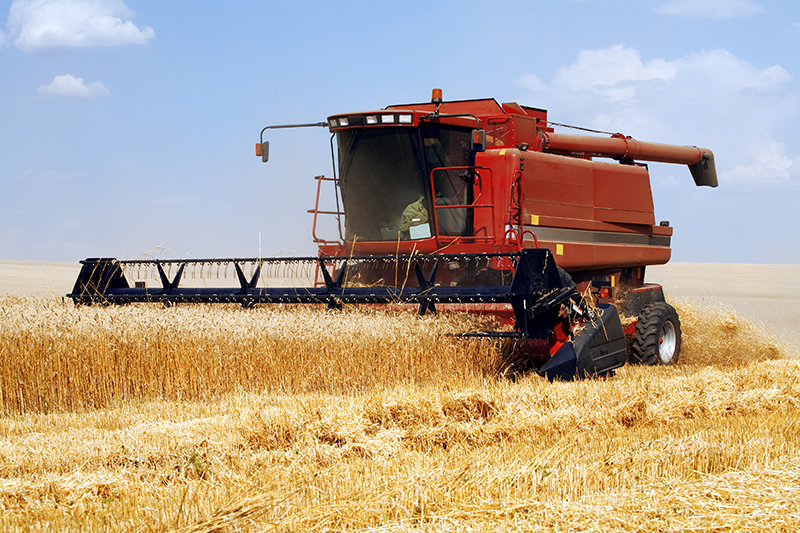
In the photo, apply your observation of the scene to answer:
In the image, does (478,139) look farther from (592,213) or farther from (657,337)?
(657,337)

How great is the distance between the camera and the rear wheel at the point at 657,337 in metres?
7.27

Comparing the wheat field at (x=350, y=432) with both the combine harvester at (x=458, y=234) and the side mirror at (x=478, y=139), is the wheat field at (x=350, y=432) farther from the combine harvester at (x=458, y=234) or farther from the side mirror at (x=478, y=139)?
the side mirror at (x=478, y=139)

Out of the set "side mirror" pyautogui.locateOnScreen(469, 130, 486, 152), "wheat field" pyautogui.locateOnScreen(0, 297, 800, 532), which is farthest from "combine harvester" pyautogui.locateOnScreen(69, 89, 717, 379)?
"wheat field" pyautogui.locateOnScreen(0, 297, 800, 532)

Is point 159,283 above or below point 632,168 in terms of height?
below

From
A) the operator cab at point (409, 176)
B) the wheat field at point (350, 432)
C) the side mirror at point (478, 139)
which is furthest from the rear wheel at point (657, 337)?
the side mirror at point (478, 139)

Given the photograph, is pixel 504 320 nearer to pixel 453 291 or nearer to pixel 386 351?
pixel 453 291

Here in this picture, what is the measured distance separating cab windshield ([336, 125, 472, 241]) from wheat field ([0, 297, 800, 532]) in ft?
5.02

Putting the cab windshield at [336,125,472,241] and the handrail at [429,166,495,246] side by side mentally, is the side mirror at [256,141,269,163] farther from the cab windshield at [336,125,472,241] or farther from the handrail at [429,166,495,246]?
the handrail at [429,166,495,246]

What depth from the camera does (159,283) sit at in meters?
7.29

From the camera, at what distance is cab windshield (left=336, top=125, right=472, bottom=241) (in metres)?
7.02

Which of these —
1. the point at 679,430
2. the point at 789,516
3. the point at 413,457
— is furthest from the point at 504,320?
the point at 789,516

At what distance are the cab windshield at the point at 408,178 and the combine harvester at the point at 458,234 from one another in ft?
0.03

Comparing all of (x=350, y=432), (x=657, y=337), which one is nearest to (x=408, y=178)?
(x=657, y=337)

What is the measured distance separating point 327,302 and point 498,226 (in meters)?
1.85
